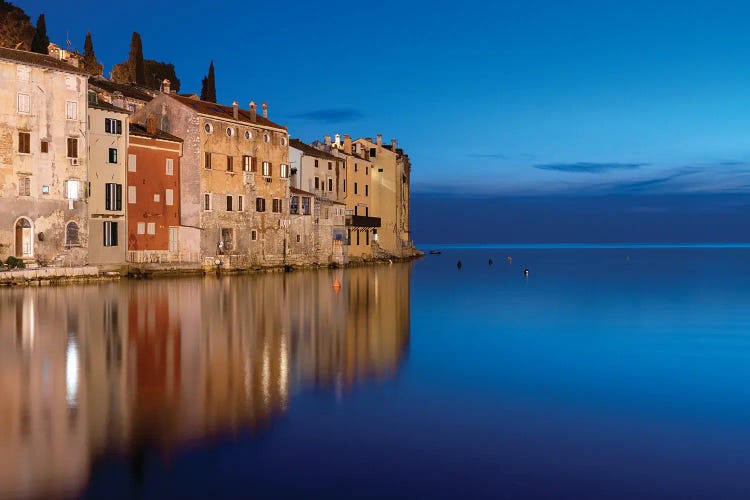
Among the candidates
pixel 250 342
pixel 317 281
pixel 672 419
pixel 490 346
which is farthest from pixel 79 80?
pixel 672 419

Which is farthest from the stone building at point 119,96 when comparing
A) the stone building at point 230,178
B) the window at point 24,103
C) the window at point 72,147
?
the window at point 24,103

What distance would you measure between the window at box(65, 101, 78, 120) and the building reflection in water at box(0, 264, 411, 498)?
13790 mm

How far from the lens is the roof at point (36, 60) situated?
38.9 meters

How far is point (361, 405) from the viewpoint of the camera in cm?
1224

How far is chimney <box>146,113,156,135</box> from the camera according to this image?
159 ft

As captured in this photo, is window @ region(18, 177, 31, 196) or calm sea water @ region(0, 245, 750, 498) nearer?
calm sea water @ region(0, 245, 750, 498)

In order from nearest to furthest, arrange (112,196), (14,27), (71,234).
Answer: (71,234), (112,196), (14,27)

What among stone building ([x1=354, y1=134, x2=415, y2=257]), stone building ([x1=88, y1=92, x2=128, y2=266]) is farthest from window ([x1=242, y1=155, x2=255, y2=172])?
stone building ([x1=354, y1=134, x2=415, y2=257])

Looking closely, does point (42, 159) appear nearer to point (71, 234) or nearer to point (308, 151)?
point (71, 234)

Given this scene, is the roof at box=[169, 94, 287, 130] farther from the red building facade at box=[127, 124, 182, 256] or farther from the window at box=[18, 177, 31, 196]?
the window at box=[18, 177, 31, 196]

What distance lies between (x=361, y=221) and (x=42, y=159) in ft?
119

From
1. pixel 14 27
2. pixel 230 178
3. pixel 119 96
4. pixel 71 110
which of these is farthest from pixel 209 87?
pixel 71 110

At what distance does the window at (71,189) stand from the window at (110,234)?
9.93 feet

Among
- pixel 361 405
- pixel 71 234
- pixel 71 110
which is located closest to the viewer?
pixel 361 405
